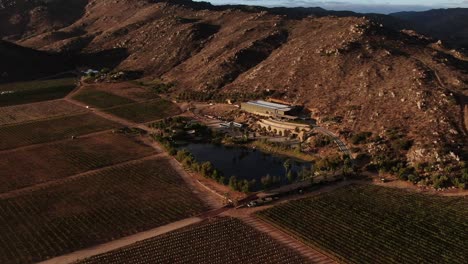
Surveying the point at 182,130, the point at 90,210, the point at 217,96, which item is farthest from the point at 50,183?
the point at 217,96

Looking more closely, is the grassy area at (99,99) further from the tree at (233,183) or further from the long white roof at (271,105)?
the tree at (233,183)

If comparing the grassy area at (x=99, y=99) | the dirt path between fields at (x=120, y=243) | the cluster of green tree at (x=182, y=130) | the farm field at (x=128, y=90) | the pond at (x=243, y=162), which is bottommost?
the dirt path between fields at (x=120, y=243)

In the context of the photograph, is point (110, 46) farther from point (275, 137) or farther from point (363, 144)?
point (363, 144)

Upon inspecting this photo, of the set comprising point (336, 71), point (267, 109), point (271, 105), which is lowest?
point (267, 109)

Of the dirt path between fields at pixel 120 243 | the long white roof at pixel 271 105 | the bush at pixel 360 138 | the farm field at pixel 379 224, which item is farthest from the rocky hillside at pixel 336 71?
the dirt path between fields at pixel 120 243

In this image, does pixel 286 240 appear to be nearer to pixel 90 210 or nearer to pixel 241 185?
pixel 241 185
